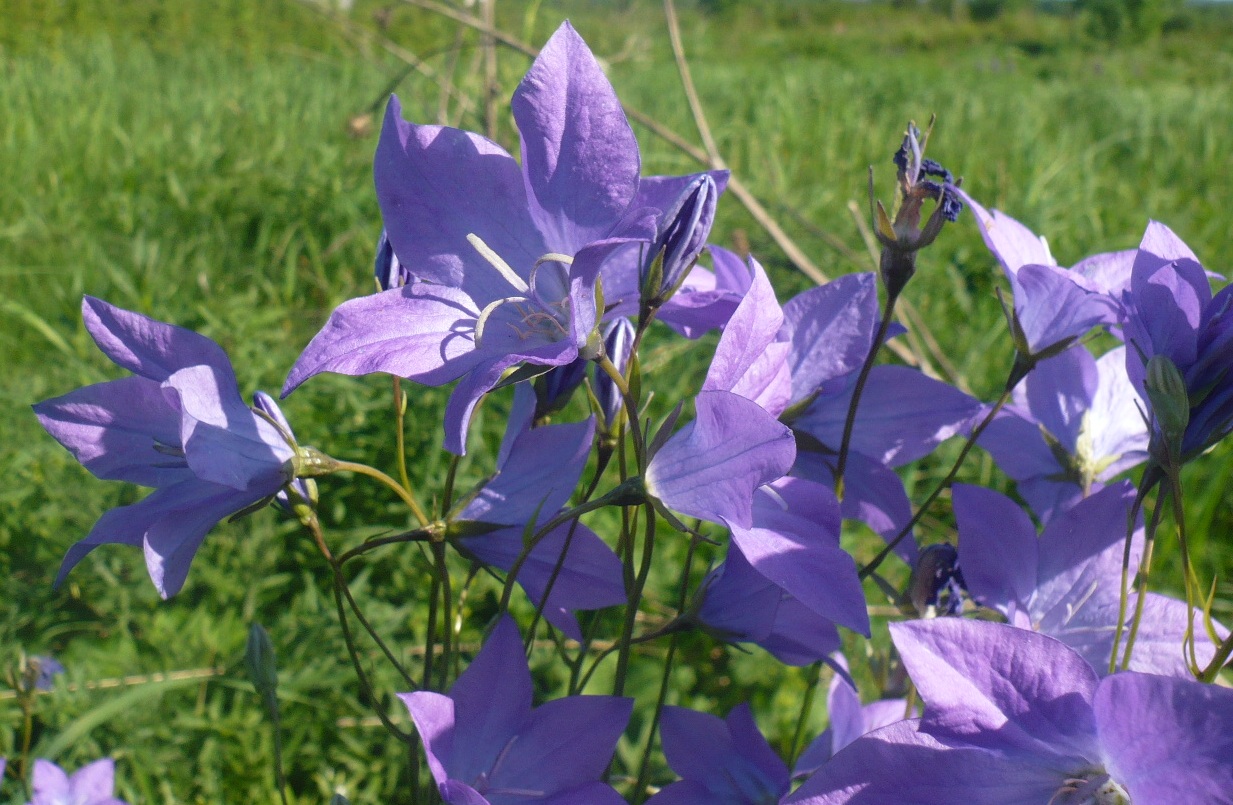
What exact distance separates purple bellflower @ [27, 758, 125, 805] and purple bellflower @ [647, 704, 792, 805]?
632mm

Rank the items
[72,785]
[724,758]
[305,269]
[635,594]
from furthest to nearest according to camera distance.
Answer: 1. [305,269]
2. [72,785]
3. [724,758]
4. [635,594]

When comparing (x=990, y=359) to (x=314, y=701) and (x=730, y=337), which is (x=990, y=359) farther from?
(x=730, y=337)

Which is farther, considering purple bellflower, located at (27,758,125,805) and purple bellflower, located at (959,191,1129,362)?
purple bellflower, located at (27,758,125,805)

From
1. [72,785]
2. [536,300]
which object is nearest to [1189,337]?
[536,300]

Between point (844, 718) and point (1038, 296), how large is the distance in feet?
1.15

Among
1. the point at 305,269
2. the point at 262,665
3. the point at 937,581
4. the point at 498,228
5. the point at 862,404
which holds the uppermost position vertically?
the point at 498,228

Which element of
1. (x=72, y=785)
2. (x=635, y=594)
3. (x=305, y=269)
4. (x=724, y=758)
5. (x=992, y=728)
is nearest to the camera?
(x=992, y=728)

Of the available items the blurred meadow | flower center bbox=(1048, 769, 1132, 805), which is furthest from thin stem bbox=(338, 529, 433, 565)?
the blurred meadow

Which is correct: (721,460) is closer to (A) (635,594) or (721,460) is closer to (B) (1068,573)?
(A) (635,594)

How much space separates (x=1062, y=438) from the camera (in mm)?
751

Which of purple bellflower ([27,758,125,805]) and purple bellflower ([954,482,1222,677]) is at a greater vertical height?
purple bellflower ([954,482,1222,677])

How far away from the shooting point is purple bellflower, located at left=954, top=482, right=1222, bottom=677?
24.7 inches

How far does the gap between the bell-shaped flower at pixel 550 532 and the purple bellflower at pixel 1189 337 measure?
0.32m

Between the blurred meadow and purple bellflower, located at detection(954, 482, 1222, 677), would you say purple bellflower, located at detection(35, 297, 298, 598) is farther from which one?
the blurred meadow
